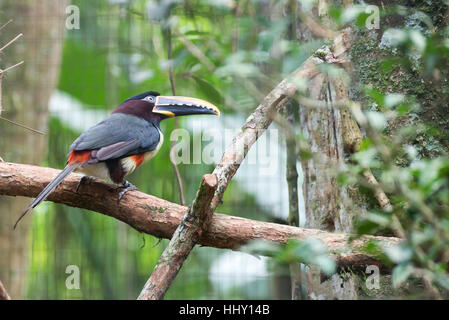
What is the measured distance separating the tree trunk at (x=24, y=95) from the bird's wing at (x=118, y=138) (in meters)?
1.39

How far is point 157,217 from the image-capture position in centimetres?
225

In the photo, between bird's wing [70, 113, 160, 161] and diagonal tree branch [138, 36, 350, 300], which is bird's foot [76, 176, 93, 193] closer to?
bird's wing [70, 113, 160, 161]

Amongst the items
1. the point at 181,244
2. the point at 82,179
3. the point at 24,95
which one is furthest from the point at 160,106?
the point at 24,95

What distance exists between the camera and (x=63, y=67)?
4656mm

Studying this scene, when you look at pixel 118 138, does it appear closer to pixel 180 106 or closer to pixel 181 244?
pixel 180 106

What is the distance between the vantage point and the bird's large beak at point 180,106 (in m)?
2.94

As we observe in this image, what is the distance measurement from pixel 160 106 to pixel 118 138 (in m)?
0.50

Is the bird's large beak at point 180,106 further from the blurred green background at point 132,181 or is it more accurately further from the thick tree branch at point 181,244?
the thick tree branch at point 181,244

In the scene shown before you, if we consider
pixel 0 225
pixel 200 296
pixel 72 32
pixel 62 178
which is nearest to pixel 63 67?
pixel 72 32

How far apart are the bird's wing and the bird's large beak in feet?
0.57

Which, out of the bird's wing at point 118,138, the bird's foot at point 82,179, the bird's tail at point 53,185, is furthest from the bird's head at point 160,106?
the bird's tail at point 53,185

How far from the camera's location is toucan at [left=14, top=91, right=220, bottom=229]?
252 cm

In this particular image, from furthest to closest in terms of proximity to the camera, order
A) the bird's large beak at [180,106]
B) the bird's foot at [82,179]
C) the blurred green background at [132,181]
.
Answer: the blurred green background at [132,181], the bird's large beak at [180,106], the bird's foot at [82,179]
